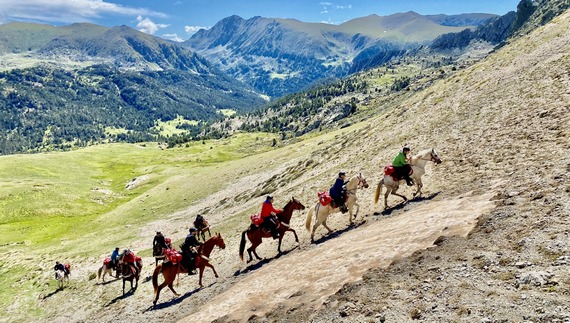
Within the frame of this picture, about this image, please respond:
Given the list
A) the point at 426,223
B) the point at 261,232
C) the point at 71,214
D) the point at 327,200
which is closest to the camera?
the point at 426,223

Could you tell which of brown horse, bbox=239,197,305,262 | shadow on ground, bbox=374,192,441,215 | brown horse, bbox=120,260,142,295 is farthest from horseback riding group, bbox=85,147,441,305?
brown horse, bbox=120,260,142,295

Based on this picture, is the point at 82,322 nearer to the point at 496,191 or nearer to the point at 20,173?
the point at 496,191

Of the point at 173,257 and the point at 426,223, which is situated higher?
the point at 173,257

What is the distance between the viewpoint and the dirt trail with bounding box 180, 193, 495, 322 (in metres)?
19.4

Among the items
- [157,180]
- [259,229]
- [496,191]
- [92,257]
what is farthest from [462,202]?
[157,180]

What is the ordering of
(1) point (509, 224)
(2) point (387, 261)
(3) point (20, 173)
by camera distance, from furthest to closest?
(3) point (20, 173) → (2) point (387, 261) → (1) point (509, 224)

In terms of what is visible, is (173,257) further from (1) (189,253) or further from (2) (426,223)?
(2) (426,223)

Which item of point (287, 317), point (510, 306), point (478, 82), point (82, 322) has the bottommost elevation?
point (82, 322)

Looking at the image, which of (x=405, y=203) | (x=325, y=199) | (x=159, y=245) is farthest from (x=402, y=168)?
(x=159, y=245)

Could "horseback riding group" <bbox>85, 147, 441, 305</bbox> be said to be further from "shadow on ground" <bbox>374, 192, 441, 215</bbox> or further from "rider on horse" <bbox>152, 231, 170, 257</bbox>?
"rider on horse" <bbox>152, 231, 170, 257</bbox>

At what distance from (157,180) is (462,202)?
135659 mm

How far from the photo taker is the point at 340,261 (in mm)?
21844

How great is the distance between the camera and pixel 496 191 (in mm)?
23203

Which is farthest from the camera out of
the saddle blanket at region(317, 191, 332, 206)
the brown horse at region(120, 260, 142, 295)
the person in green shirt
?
the brown horse at region(120, 260, 142, 295)
